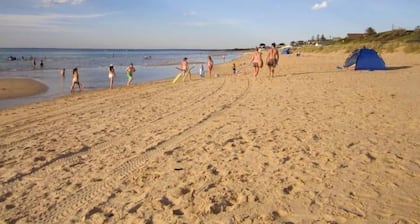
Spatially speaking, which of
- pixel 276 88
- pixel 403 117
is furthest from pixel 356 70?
pixel 403 117

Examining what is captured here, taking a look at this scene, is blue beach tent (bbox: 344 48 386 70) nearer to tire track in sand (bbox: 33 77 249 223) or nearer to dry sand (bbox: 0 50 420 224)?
dry sand (bbox: 0 50 420 224)

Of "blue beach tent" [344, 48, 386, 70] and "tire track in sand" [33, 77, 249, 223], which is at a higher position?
"blue beach tent" [344, 48, 386, 70]

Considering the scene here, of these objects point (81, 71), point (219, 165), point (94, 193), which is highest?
point (81, 71)

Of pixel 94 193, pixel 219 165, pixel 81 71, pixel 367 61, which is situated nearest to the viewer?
pixel 94 193

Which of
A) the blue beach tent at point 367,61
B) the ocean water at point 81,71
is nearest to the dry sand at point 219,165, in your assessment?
the ocean water at point 81,71

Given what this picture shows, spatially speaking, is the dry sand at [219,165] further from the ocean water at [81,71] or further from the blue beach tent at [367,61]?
the blue beach tent at [367,61]

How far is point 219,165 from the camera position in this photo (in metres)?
5.12

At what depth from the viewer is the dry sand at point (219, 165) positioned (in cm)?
379

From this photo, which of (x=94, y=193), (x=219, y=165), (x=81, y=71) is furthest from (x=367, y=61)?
(x=81, y=71)

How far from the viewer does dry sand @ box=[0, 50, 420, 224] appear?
149 inches

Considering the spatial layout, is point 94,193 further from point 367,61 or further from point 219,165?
point 367,61

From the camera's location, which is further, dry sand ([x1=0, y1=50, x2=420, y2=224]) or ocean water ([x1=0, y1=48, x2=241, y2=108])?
ocean water ([x1=0, y1=48, x2=241, y2=108])

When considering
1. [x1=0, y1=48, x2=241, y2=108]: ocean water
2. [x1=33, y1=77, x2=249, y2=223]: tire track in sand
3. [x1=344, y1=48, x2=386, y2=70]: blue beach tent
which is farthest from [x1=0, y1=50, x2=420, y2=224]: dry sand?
[x1=344, y1=48, x2=386, y2=70]: blue beach tent

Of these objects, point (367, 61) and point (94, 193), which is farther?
point (367, 61)
